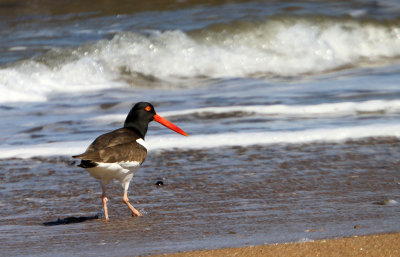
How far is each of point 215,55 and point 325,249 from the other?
9643 mm

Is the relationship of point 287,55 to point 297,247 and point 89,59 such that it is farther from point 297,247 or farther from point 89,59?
point 297,247

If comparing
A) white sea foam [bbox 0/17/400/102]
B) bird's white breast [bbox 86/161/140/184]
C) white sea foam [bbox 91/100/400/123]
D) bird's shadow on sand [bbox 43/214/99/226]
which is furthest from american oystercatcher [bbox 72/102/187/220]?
white sea foam [bbox 0/17/400/102]

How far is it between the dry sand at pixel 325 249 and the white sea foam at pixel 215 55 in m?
7.63

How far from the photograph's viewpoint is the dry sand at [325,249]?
3691 millimetres

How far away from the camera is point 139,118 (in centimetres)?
600

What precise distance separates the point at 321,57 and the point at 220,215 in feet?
30.0

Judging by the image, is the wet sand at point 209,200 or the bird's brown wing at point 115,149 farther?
the bird's brown wing at point 115,149

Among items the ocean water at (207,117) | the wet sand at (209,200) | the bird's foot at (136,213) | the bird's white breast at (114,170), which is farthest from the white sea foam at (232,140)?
the bird's foot at (136,213)

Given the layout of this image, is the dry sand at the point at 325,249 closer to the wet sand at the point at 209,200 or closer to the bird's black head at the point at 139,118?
the wet sand at the point at 209,200

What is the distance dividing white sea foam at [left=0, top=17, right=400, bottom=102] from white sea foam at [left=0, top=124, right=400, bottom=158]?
3995mm

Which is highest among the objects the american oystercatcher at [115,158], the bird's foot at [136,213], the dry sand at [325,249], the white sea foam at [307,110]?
the american oystercatcher at [115,158]

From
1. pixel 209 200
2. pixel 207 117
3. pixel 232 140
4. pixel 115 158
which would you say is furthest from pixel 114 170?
pixel 207 117

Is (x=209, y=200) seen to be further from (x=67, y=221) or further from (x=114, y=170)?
(x=67, y=221)

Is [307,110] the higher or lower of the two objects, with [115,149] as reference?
lower
